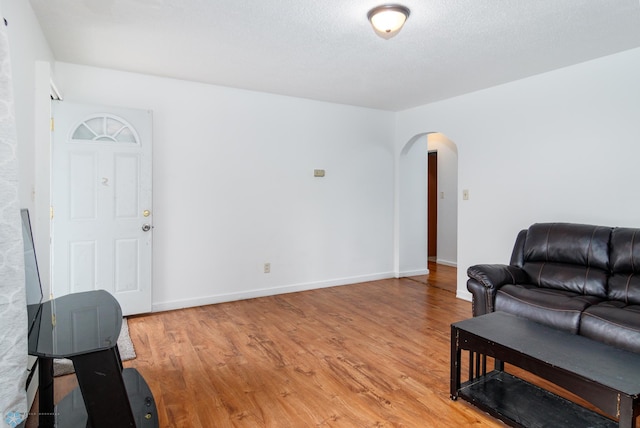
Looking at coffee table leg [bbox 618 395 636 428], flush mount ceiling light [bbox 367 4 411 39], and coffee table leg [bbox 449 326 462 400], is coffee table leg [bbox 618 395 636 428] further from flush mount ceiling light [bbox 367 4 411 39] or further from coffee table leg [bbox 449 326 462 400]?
flush mount ceiling light [bbox 367 4 411 39]

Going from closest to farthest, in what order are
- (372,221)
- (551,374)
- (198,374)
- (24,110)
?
1. (551,374)
2. (24,110)
3. (198,374)
4. (372,221)

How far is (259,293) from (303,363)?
6.07ft

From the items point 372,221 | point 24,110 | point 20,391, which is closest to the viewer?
point 20,391

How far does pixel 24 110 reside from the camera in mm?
2244

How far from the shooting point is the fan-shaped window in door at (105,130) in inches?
137

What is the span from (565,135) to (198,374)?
3.72 metres

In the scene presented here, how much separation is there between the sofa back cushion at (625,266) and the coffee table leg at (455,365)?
1451mm

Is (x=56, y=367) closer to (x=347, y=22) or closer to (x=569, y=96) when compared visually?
(x=347, y=22)

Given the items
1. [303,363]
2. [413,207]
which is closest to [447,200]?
[413,207]

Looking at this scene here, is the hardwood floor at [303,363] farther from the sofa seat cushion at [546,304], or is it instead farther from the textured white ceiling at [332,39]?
the textured white ceiling at [332,39]

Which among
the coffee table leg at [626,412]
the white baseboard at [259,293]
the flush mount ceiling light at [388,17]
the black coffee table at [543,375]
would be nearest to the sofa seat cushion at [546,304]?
the black coffee table at [543,375]

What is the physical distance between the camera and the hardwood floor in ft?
6.95

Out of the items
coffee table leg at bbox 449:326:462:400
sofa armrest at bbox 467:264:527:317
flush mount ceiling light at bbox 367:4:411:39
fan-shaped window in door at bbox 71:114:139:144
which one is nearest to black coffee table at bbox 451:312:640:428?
coffee table leg at bbox 449:326:462:400

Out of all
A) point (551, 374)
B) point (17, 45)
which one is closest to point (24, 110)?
point (17, 45)
